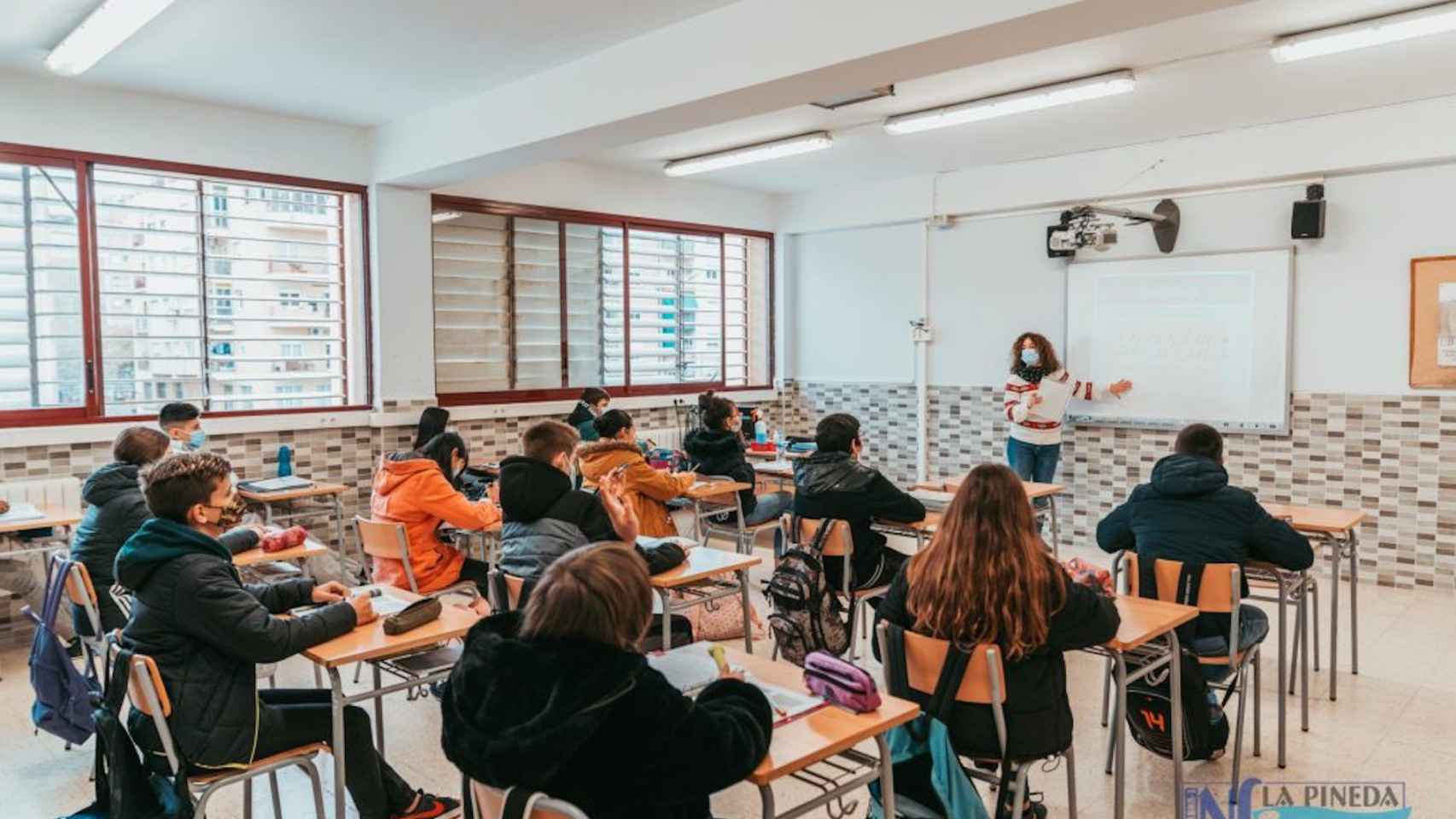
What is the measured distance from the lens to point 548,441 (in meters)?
3.51

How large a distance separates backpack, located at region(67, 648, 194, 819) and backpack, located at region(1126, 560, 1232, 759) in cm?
273

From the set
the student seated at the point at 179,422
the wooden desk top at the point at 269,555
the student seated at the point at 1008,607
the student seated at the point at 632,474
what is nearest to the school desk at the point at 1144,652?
the student seated at the point at 1008,607

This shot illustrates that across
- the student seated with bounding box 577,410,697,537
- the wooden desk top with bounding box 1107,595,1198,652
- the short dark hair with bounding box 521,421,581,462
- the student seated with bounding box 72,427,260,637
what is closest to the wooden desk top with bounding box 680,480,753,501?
the student seated with bounding box 577,410,697,537

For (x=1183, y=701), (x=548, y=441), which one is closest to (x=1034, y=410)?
(x=1183, y=701)

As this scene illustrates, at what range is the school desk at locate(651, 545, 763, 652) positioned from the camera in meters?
3.33

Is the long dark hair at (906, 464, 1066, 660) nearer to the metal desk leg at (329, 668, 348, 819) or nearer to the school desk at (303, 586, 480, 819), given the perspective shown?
the school desk at (303, 586, 480, 819)

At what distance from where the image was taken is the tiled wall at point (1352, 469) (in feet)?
18.7

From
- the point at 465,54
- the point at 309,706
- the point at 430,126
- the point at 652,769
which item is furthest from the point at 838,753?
the point at 430,126

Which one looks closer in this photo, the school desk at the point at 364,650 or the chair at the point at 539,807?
the chair at the point at 539,807

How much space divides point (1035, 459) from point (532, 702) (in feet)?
18.6

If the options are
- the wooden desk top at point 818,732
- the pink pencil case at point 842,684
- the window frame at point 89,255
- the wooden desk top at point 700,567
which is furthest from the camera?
the window frame at point 89,255

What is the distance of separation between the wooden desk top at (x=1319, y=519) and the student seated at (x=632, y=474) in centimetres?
256

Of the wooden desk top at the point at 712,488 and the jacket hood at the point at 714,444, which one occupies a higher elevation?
the jacket hood at the point at 714,444

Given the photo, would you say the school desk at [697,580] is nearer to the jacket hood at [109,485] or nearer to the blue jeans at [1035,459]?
the jacket hood at [109,485]
